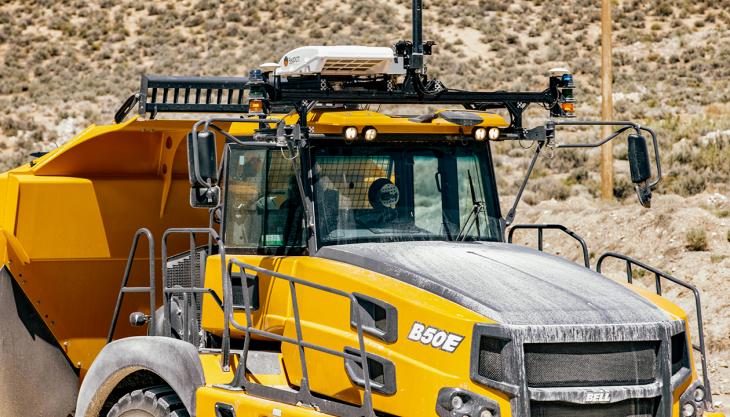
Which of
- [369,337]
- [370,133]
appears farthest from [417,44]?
[369,337]

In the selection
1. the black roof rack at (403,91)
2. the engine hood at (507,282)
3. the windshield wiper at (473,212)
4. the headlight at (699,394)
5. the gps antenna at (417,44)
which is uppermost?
the gps antenna at (417,44)

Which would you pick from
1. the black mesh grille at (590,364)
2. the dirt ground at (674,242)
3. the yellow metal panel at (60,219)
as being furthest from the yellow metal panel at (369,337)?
the dirt ground at (674,242)

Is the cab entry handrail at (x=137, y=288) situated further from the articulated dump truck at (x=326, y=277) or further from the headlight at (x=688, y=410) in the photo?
the headlight at (x=688, y=410)

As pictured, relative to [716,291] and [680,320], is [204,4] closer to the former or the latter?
[716,291]

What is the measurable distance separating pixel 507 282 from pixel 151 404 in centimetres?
287

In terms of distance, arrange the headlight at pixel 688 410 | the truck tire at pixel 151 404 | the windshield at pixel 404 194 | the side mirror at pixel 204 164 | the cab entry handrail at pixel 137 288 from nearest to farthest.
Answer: the side mirror at pixel 204 164, the headlight at pixel 688 410, the windshield at pixel 404 194, the truck tire at pixel 151 404, the cab entry handrail at pixel 137 288

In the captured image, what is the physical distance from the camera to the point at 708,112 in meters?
36.9

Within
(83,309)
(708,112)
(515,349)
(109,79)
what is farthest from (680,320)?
(109,79)

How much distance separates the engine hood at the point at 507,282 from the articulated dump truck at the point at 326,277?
0.06 ft

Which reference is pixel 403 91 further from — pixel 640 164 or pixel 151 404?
pixel 151 404

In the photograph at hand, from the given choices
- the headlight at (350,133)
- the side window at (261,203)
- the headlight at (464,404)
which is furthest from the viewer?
the side window at (261,203)

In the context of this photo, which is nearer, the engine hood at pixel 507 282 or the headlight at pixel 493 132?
the engine hood at pixel 507 282

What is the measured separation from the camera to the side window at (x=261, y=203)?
845cm

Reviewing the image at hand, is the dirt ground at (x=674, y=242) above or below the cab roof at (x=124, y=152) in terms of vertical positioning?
below
